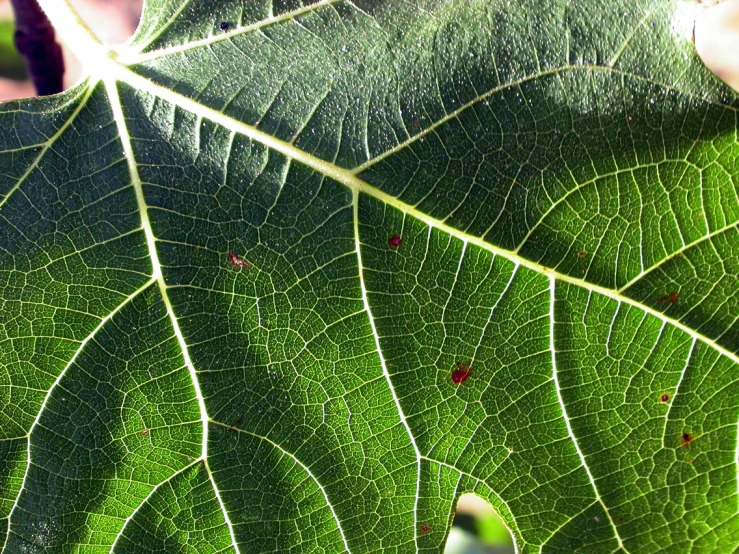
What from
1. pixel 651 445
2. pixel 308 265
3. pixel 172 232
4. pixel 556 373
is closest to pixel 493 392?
pixel 556 373

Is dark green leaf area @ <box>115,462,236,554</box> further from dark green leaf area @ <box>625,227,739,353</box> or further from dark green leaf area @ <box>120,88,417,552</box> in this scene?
dark green leaf area @ <box>625,227,739,353</box>

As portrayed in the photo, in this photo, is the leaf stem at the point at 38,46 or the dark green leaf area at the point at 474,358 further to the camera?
the leaf stem at the point at 38,46

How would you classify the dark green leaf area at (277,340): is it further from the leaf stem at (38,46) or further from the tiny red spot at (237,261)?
the leaf stem at (38,46)

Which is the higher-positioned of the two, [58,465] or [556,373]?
[556,373]

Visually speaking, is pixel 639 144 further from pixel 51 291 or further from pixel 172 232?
pixel 51 291

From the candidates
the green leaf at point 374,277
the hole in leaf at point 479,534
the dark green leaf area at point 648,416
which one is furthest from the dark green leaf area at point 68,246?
the hole in leaf at point 479,534

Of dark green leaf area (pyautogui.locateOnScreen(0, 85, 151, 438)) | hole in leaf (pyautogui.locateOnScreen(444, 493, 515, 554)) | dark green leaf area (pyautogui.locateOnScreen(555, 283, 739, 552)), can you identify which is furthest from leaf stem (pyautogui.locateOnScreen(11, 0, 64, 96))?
hole in leaf (pyautogui.locateOnScreen(444, 493, 515, 554))
